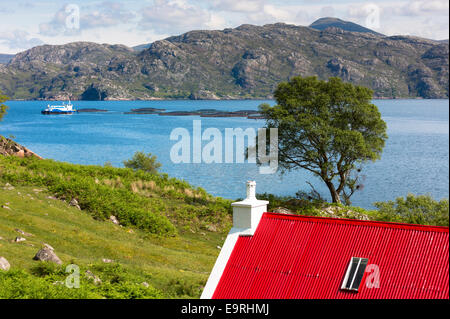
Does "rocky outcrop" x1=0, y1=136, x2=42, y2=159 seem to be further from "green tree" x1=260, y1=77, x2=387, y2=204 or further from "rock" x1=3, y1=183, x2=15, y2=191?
"green tree" x1=260, y1=77, x2=387, y2=204

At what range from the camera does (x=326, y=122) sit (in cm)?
4250

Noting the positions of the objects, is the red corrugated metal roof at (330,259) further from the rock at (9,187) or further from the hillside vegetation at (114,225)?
the rock at (9,187)

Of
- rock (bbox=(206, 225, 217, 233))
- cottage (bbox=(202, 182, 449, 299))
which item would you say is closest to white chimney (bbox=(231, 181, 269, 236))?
cottage (bbox=(202, 182, 449, 299))

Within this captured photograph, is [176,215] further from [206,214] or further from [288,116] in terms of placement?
[288,116]

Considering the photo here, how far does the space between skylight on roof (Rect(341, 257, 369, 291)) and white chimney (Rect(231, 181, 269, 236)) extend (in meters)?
2.88

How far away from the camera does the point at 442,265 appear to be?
11117 mm

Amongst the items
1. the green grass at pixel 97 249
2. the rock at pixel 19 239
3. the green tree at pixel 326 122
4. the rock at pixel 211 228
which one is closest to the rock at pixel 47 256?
the green grass at pixel 97 249

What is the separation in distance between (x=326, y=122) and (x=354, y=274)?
32.1m

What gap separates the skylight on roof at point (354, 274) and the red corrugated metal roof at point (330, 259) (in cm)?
12

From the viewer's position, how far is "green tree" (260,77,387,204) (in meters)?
41.8

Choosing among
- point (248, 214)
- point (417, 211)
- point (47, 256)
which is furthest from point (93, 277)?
point (417, 211)

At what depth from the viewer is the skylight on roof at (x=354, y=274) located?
37.4 ft
